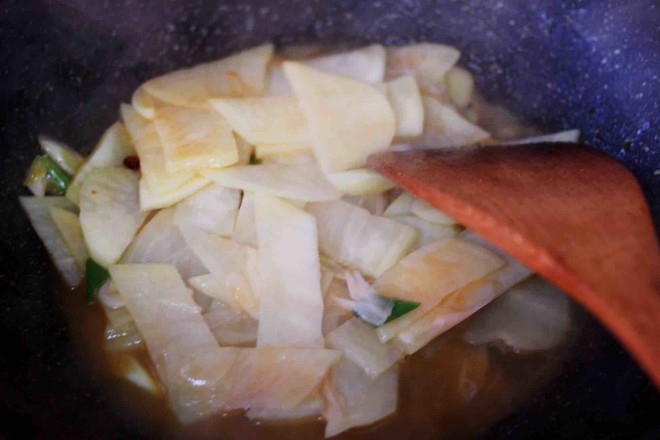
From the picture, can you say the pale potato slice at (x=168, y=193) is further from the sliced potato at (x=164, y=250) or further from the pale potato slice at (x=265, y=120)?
the pale potato slice at (x=265, y=120)

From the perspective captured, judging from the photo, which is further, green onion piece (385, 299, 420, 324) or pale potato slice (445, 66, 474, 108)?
pale potato slice (445, 66, 474, 108)

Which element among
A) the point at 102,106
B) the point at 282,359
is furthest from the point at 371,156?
the point at 102,106

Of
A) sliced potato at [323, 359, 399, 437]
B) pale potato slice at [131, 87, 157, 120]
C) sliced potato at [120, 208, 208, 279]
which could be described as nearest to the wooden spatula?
sliced potato at [323, 359, 399, 437]

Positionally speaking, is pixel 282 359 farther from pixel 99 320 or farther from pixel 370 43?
pixel 370 43

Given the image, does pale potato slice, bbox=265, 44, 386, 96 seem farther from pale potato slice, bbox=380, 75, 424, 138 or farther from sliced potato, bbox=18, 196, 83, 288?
sliced potato, bbox=18, 196, 83, 288

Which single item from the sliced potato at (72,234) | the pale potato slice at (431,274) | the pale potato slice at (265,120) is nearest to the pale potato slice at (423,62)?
the pale potato slice at (265,120)

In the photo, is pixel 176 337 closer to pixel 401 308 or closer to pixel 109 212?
pixel 109 212

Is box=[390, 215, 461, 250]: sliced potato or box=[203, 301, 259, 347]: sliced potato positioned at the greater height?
box=[390, 215, 461, 250]: sliced potato

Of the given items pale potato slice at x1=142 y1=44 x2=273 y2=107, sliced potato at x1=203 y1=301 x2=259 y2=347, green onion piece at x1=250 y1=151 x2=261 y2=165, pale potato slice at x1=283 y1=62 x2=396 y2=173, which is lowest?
sliced potato at x1=203 y1=301 x2=259 y2=347
